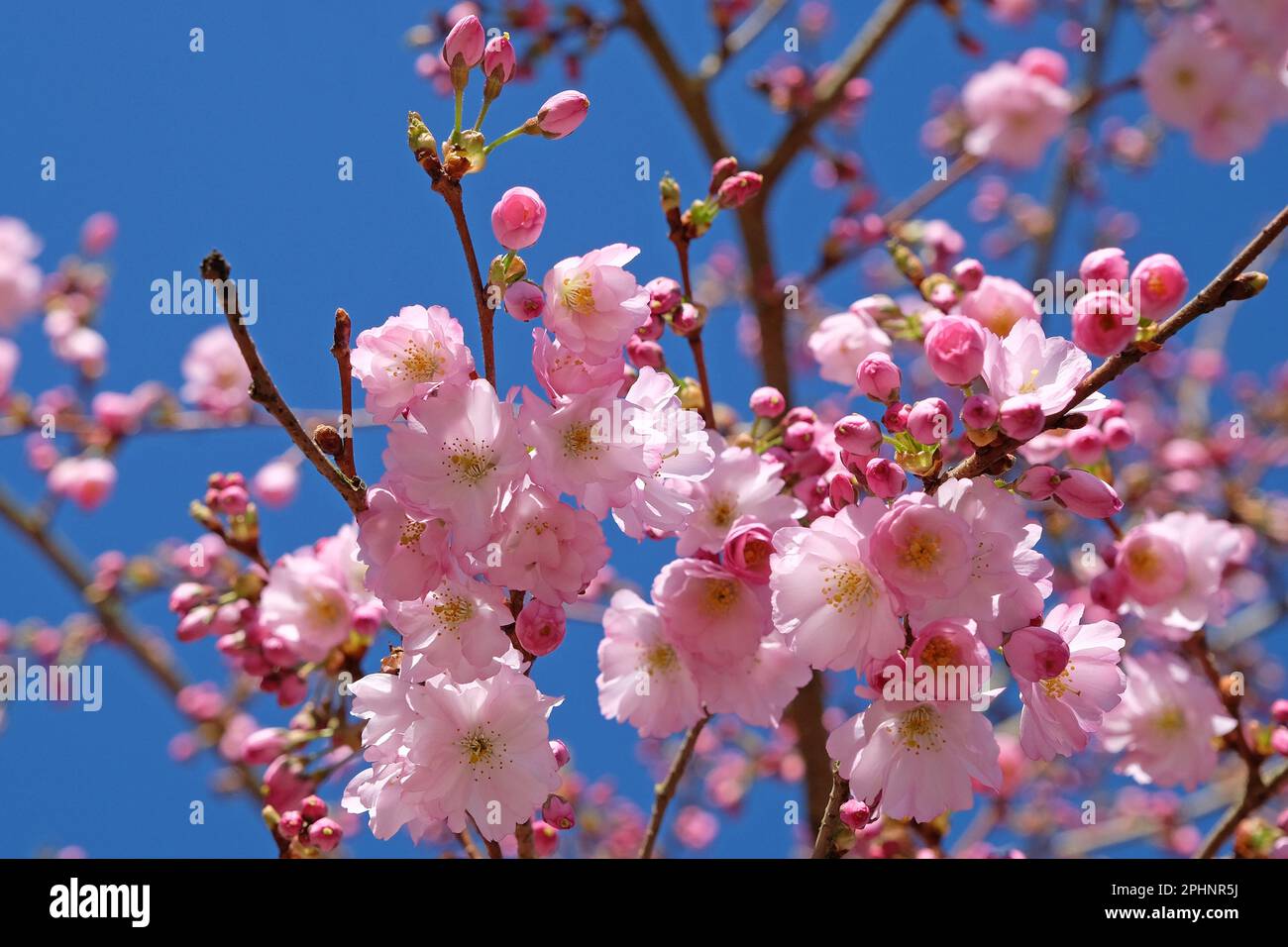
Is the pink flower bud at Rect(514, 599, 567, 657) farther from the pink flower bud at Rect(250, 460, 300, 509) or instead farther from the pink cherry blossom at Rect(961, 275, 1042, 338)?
the pink flower bud at Rect(250, 460, 300, 509)

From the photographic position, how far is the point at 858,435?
1324mm

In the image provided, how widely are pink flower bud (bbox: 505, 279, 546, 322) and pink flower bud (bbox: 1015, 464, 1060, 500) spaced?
0.68m

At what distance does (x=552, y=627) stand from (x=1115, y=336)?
84 centimetres

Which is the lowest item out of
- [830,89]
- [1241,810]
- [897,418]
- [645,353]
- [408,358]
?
[1241,810]

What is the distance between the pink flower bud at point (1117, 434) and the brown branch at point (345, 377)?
48.6 inches

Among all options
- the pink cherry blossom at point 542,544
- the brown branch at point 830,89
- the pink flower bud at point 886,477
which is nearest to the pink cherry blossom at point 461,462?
the pink cherry blossom at point 542,544

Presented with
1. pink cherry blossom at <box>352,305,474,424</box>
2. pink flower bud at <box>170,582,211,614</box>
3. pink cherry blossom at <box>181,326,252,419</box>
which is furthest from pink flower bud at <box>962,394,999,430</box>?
pink cherry blossom at <box>181,326,252,419</box>

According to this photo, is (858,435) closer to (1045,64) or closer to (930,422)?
(930,422)

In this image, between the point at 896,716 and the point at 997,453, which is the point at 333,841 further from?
the point at 997,453

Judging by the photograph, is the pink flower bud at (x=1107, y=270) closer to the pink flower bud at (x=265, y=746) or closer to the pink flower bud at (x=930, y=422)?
the pink flower bud at (x=930, y=422)

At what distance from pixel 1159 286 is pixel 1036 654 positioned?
553mm

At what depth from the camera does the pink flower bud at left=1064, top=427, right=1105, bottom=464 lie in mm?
1667

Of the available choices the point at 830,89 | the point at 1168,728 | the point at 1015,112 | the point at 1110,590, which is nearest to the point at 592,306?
the point at 1110,590
